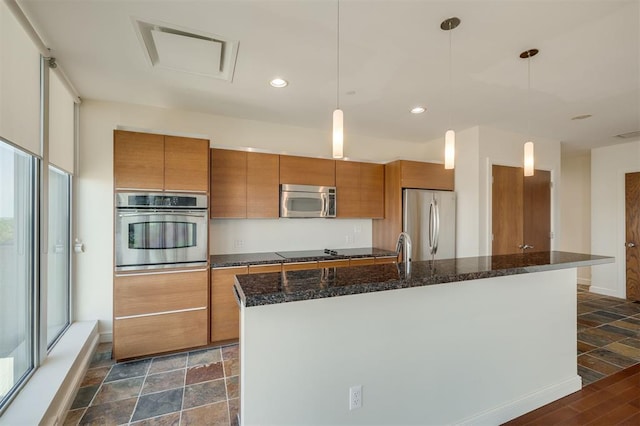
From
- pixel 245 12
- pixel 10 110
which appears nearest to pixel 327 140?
pixel 245 12

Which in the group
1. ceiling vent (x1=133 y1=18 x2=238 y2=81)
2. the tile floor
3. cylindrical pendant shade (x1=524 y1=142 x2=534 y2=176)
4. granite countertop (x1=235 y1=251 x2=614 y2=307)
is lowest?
the tile floor

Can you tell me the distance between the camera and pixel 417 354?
1.77 metres

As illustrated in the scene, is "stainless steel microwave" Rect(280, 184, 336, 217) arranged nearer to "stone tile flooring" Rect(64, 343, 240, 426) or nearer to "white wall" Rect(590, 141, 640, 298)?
"stone tile flooring" Rect(64, 343, 240, 426)

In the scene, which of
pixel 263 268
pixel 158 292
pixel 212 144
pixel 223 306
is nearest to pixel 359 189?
pixel 263 268

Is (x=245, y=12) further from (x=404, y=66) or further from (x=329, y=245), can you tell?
(x=329, y=245)

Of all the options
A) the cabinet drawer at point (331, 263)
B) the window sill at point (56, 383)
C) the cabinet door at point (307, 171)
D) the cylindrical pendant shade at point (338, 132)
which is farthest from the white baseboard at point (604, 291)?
the window sill at point (56, 383)

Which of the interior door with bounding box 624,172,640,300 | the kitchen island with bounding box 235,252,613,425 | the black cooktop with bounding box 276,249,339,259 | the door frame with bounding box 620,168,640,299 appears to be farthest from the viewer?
the door frame with bounding box 620,168,640,299

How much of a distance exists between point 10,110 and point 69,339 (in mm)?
2103

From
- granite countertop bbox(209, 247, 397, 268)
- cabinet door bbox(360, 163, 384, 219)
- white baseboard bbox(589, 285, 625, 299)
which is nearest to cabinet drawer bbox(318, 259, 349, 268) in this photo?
granite countertop bbox(209, 247, 397, 268)

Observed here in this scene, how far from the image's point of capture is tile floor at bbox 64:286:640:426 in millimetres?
2092

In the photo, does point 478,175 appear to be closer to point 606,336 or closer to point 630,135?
point 606,336

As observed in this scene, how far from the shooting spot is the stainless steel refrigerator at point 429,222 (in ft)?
13.0

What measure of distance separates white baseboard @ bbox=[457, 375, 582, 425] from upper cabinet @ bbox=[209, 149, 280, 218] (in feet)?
8.97

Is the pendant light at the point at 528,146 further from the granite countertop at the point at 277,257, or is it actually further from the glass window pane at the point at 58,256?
the glass window pane at the point at 58,256
